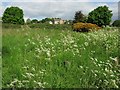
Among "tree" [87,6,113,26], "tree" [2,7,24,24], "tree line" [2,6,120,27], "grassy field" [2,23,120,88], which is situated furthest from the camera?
"tree" [2,7,24,24]

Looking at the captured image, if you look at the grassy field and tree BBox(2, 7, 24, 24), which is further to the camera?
tree BBox(2, 7, 24, 24)

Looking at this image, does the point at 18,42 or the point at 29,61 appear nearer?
the point at 29,61

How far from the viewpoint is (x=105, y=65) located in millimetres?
5688

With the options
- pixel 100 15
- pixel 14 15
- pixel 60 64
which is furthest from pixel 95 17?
pixel 60 64

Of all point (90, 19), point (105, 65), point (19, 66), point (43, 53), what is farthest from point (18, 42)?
point (90, 19)

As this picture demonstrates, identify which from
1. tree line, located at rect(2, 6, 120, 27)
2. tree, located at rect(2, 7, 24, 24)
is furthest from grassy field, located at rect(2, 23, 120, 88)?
tree, located at rect(2, 7, 24, 24)

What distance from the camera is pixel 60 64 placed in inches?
238

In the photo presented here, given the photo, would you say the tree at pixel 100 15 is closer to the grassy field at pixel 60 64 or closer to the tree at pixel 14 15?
the tree at pixel 14 15

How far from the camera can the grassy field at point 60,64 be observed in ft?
16.8

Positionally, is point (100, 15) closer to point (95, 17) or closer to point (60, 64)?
point (95, 17)

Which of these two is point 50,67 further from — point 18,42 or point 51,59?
point 18,42

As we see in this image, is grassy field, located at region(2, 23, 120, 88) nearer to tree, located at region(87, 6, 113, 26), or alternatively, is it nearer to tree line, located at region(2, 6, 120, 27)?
tree line, located at region(2, 6, 120, 27)

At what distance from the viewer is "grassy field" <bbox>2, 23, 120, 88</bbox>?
5121 mm

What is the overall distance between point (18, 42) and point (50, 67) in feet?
7.82
